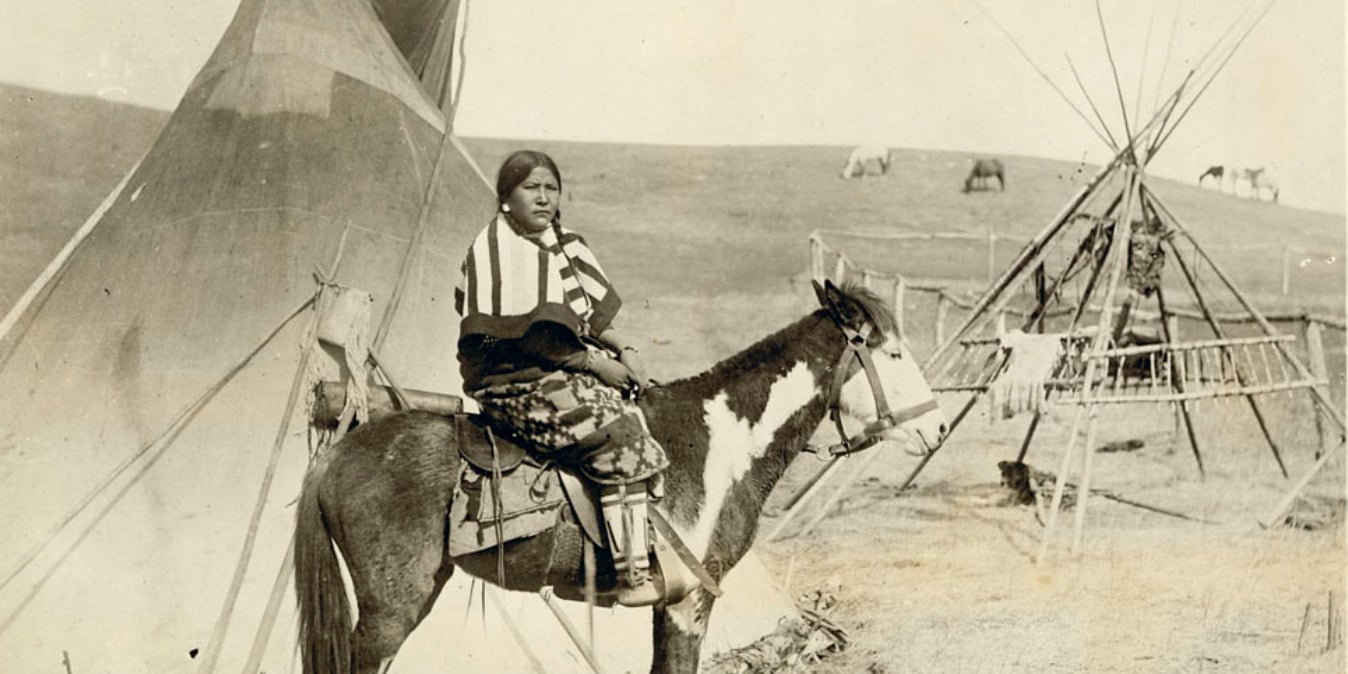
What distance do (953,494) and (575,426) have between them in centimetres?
241

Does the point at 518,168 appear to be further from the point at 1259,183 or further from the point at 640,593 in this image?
the point at 1259,183

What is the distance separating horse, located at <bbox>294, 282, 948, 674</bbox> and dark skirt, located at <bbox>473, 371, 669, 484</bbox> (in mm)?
209

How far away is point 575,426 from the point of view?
139 inches

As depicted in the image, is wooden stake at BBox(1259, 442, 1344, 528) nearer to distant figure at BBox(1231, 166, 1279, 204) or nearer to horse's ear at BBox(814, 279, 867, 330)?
distant figure at BBox(1231, 166, 1279, 204)

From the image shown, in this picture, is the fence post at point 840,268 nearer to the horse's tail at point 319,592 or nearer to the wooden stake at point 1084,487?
the wooden stake at point 1084,487

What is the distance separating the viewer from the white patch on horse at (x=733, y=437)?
3814 mm

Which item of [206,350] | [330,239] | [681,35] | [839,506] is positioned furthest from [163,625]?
[681,35]

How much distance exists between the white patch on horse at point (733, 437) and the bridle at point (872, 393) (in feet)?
0.30

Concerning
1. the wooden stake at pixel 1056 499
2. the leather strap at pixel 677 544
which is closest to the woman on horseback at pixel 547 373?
the leather strap at pixel 677 544

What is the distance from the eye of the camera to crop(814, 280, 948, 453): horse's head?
390 centimetres

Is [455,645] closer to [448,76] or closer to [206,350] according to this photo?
[206,350]

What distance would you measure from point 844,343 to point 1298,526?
3.14 meters

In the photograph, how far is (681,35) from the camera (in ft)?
16.6

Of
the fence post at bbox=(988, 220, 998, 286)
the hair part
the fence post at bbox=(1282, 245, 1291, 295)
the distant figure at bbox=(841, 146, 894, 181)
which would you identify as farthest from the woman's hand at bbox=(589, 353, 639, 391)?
the fence post at bbox=(1282, 245, 1291, 295)
